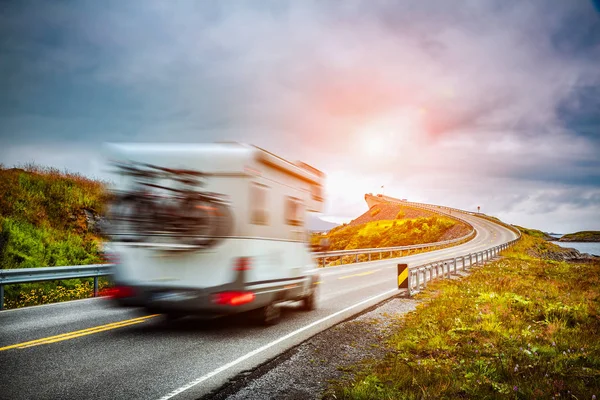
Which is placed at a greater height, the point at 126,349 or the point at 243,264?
the point at 243,264

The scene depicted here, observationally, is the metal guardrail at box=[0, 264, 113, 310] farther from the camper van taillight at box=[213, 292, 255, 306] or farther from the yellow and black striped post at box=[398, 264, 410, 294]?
the yellow and black striped post at box=[398, 264, 410, 294]

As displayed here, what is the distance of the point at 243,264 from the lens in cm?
705

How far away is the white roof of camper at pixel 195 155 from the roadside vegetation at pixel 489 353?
3657mm

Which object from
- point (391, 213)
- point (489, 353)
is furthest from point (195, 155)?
point (391, 213)

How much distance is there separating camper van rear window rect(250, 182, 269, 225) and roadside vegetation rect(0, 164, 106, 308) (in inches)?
269

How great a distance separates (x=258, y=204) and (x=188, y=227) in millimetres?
1247

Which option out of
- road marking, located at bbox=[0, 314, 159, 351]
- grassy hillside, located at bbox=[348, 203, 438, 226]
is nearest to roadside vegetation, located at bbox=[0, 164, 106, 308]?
road marking, located at bbox=[0, 314, 159, 351]

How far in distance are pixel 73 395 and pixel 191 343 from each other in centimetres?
244

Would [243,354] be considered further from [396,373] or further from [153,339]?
[396,373]

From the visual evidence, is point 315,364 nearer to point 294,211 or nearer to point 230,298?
point 230,298

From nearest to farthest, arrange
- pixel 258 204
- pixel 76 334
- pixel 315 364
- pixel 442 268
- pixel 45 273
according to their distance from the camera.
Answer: pixel 315 364 → pixel 76 334 → pixel 258 204 → pixel 45 273 → pixel 442 268

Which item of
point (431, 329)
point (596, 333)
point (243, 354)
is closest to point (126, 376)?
point (243, 354)

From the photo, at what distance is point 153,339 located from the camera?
712cm

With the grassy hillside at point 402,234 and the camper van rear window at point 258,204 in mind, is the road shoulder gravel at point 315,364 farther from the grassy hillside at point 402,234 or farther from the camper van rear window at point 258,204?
the grassy hillside at point 402,234
